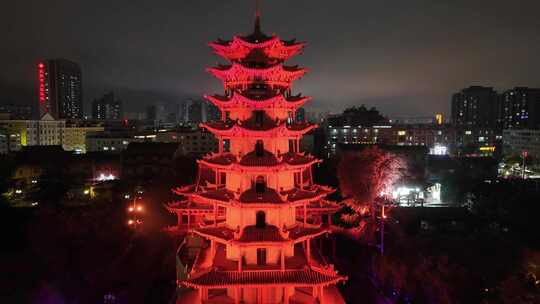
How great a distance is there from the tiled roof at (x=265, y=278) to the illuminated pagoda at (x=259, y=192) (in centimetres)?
4

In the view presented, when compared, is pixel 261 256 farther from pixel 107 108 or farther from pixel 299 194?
pixel 107 108

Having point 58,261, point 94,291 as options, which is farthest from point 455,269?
point 58,261

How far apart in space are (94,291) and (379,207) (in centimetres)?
2298

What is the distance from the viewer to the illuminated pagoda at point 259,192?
15.5 meters

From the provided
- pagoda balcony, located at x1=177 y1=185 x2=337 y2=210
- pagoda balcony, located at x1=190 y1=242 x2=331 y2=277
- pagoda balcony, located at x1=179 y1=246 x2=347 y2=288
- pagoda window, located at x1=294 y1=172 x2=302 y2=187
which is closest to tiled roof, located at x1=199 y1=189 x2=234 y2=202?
pagoda balcony, located at x1=177 y1=185 x2=337 y2=210

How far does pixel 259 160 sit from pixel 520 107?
363 feet

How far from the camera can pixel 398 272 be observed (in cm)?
2102

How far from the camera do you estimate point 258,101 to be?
1612cm

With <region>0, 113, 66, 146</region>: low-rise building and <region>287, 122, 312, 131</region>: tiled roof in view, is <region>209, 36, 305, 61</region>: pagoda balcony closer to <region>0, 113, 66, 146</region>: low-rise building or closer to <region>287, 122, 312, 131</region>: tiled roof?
<region>287, 122, 312, 131</region>: tiled roof

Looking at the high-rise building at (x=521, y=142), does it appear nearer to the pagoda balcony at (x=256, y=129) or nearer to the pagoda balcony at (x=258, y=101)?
the pagoda balcony at (x=258, y=101)

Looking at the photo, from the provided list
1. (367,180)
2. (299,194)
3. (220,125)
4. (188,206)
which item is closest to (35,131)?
(188,206)

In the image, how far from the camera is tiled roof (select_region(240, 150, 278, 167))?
15.9 metres

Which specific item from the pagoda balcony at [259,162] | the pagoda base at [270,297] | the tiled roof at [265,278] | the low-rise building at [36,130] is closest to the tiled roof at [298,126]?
the pagoda balcony at [259,162]

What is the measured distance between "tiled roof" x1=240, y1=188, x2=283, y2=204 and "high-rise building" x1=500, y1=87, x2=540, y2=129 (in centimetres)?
10154
